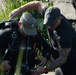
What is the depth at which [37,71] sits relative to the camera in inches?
195

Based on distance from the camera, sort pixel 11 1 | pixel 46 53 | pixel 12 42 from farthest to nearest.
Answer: pixel 11 1
pixel 46 53
pixel 12 42

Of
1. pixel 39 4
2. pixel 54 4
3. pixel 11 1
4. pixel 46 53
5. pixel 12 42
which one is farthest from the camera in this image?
pixel 11 1

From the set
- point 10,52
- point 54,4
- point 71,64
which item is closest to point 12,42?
point 10,52

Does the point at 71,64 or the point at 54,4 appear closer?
the point at 71,64

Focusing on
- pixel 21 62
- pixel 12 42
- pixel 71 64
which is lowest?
pixel 71 64

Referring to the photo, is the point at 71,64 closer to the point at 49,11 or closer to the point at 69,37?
the point at 69,37

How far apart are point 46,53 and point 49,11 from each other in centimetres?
68

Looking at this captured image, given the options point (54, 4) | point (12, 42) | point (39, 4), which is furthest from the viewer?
point (54, 4)

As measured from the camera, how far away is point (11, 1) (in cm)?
808

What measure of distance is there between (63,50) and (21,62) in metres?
0.65

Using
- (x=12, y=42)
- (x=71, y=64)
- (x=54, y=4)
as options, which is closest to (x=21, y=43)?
(x=12, y=42)

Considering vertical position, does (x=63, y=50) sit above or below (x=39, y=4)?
below

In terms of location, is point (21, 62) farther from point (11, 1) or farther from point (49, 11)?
point (11, 1)

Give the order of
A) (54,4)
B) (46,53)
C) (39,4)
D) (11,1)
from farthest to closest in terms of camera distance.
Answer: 1. (11,1)
2. (54,4)
3. (39,4)
4. (46,53)
